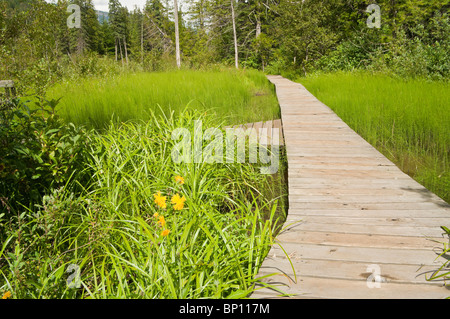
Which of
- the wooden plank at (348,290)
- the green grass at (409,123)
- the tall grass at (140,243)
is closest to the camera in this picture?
the wooden plank at (348,290)

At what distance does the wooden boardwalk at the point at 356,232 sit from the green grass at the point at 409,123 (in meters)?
0.89

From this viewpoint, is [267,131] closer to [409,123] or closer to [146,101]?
[409,123]

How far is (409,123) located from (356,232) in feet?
11.0

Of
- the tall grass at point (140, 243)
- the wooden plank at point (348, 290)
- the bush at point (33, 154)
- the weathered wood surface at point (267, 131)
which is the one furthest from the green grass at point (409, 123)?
the bush at point (33, 154)

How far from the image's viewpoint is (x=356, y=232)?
1.84 meters

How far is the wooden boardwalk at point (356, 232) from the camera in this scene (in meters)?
1.41

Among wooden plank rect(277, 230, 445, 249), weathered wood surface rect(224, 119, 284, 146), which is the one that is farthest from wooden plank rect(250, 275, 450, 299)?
weathered wood surface rect(224, 119, 284, 146)

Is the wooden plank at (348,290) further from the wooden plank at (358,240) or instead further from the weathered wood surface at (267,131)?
the weathered wood surface at (267,131)

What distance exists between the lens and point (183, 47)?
97.1ft

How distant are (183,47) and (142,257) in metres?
30.0

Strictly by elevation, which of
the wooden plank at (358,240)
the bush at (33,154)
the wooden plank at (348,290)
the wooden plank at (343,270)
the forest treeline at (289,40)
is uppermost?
the forest treeline at (289,40)

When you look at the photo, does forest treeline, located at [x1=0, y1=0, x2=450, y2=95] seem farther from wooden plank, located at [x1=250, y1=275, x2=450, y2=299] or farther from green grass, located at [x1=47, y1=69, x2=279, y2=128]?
wooden plank, located at [x1=250, y1=275, x2=450, y2=299]

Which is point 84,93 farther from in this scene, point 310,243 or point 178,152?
point 310,243

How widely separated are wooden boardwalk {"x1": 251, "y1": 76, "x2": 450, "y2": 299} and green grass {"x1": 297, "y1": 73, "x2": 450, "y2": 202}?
35.2 inches
